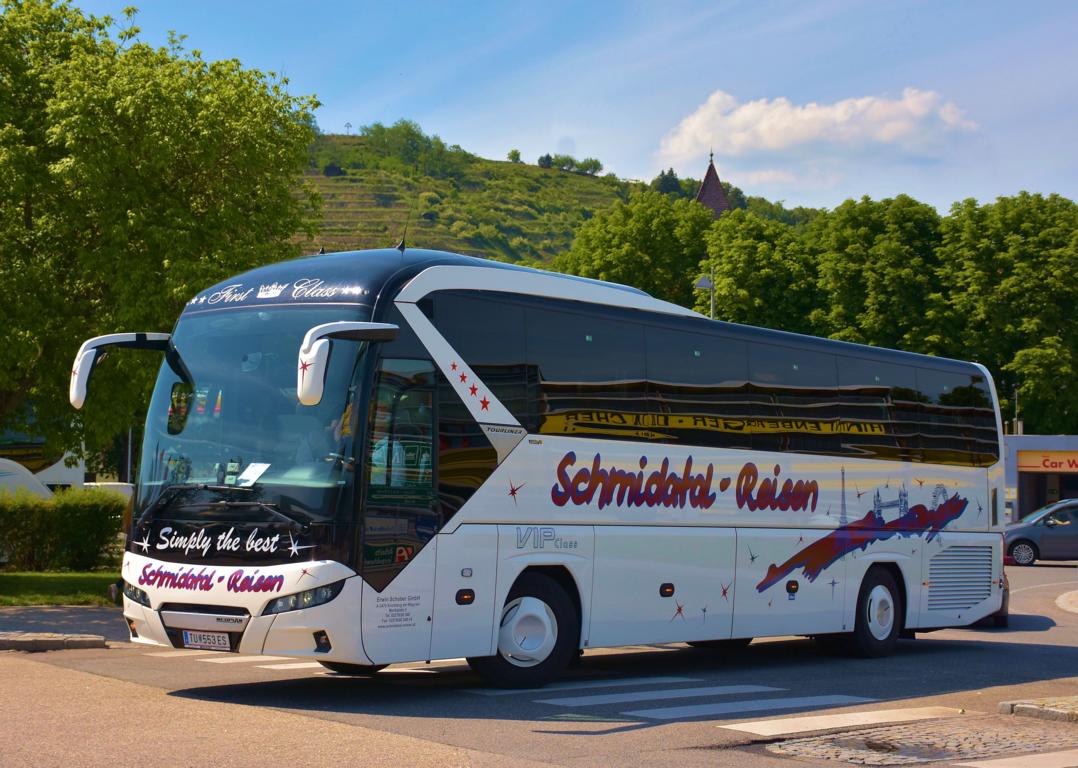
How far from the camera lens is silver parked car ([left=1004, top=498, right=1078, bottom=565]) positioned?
127 feet

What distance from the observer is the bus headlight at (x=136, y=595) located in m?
11.4

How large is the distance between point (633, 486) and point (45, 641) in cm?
699

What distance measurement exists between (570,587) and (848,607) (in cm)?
530

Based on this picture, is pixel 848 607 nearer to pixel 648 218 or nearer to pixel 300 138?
pixel 300 138

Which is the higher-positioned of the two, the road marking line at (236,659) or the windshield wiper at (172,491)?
the windshield wiper at (172,491)

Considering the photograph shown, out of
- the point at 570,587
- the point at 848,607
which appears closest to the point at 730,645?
the point at 848,607

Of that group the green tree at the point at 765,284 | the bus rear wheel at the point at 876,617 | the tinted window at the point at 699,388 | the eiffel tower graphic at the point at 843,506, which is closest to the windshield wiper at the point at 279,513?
the tinted window at the point at 699,388

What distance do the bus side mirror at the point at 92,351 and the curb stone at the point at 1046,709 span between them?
8.01 metres

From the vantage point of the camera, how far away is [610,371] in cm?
1365

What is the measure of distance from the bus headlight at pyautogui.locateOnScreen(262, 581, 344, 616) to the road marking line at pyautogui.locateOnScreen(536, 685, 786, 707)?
6.85 feet

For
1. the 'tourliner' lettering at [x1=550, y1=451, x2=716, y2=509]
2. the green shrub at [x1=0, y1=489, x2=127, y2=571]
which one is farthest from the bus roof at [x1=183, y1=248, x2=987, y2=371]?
the green shrub at [x1=0, y1=489, x2=127, y2=571]

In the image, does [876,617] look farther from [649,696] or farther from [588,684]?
[649,696]

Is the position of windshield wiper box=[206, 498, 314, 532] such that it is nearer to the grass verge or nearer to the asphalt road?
the asphalt road

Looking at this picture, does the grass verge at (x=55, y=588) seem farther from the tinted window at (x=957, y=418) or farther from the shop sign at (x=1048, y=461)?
the shop sign at (x=1048, y=461)
